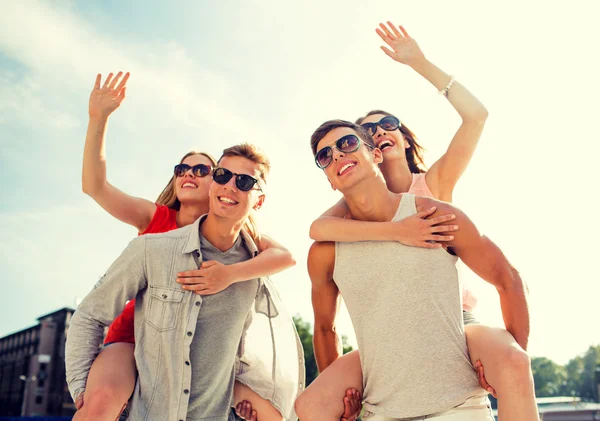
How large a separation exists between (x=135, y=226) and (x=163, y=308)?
5.19 ft

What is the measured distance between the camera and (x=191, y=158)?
5.49 meters

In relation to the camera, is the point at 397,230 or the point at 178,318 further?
the point at 178,318

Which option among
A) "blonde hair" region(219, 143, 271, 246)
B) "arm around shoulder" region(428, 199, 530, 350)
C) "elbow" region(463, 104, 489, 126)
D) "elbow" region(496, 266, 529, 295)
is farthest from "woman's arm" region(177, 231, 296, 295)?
"elbow" region(463, 104, 489, 126)

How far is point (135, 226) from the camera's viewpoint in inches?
211

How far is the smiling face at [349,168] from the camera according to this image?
3713 millimetres

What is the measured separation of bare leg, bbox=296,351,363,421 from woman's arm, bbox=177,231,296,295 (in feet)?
3.52

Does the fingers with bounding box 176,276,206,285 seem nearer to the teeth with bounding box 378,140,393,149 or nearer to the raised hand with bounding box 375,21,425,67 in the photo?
the teeth with bounding box 378,140,393,149

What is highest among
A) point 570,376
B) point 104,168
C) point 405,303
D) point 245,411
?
point 104,168

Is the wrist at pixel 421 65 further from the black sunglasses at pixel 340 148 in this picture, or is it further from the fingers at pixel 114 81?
the fingers at pixel 114 81

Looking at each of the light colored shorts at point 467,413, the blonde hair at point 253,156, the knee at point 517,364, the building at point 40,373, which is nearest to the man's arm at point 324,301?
the light colored shorts at point 467,413

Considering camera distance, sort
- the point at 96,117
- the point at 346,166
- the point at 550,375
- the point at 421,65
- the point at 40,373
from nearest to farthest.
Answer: the point at 346,166, the point at 421,65, the point at 96,117, the point at 40,373, the point at 550,375

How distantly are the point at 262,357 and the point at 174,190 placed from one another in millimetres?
2181

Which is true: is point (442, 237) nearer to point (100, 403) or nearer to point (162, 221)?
point (100, 403)

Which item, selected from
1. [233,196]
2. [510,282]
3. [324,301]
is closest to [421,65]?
[233,196]
